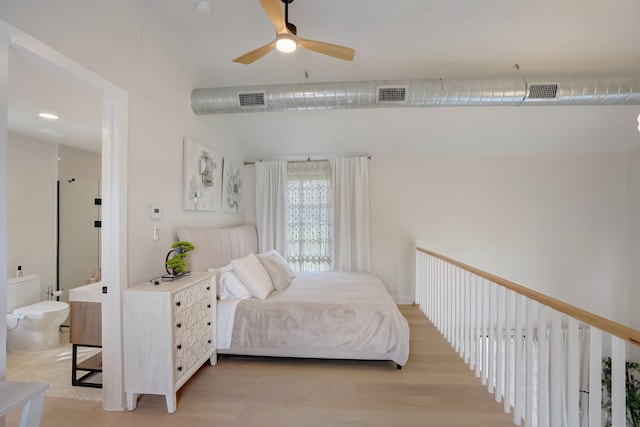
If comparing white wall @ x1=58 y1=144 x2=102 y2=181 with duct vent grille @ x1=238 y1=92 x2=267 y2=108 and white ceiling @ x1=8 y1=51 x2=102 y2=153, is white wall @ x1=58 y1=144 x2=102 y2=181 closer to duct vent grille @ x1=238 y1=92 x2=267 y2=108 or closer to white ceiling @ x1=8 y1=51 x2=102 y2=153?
white ceiling @ x1=8 y1=51 x2=102 y2=153

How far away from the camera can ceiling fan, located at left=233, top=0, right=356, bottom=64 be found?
1521 millimetres

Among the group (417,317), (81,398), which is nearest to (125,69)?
(81,398)

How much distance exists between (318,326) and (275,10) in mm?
2211

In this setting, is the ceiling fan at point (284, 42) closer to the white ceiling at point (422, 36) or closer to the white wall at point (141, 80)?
the white ceiling at point (422, 36)

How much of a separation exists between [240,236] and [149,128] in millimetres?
1642

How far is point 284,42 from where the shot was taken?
1.69m

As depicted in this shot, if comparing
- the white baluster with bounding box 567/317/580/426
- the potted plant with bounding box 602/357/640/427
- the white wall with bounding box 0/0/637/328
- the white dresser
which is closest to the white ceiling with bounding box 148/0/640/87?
the white wall with bounding box 0/0/637/328

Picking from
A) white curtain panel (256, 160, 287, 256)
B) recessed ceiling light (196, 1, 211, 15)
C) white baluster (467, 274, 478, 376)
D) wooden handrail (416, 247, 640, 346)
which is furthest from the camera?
white curtain panel (256, 160, 287, 256)

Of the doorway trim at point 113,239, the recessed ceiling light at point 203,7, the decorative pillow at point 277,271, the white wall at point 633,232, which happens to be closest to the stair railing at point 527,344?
the white wall at point 633,232

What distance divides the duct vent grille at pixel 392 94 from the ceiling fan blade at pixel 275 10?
116cm

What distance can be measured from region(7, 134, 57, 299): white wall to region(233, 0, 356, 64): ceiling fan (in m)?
3.02

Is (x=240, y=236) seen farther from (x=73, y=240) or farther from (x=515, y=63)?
(x=515, y=63)

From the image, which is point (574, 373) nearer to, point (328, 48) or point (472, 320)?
point (472, 320)

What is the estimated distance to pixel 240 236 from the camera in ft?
10.9
